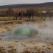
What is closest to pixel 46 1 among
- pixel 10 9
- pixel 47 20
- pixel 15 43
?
pixel 47 20

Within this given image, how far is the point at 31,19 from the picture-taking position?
927mm

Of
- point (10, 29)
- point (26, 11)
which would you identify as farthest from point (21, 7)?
point (10, 29)

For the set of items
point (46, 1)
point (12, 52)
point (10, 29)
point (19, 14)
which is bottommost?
point (12, 52)

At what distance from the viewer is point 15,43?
91cm

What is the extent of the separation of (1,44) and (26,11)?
1.09 feet

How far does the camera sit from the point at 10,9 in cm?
94

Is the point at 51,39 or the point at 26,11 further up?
the point at 26,11

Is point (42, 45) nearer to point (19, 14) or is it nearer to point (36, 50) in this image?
point (36, 50)

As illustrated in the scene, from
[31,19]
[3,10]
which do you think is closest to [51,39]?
[31,19]

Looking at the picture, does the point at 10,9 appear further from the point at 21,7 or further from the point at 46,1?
the point at 46,1

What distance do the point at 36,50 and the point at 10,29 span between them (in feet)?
0.87

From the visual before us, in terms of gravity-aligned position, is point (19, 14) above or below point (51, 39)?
above

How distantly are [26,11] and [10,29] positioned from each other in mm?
196

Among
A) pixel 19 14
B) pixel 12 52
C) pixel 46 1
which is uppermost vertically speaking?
pixel 46 1
